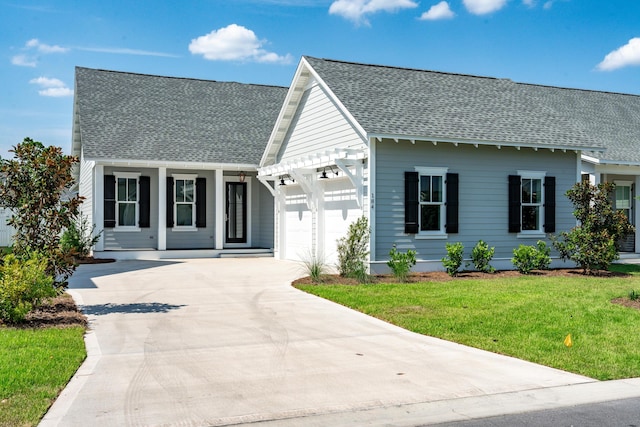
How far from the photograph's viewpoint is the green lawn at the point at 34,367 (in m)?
5.97

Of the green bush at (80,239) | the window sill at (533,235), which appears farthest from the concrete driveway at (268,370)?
the green bush at (80,239)

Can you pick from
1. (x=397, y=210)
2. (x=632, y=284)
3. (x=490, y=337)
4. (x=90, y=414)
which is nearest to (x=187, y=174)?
(x=397, y=210)

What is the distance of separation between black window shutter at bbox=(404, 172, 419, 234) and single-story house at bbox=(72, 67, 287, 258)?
27.1ft

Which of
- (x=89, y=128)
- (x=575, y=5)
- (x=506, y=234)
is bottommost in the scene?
(x=506, y=234)

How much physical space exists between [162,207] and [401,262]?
33.8 feet

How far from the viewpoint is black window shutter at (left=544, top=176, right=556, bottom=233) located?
19.0m

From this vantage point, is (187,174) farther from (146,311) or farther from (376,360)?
(376,360)

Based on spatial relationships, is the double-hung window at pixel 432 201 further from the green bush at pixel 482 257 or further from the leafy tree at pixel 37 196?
the leafy tree at pixel 37 196

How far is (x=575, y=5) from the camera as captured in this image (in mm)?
19609

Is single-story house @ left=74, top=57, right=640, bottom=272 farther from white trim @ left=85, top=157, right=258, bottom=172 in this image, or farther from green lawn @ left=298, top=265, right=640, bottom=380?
green lawn @ left=298, top=265, right=640, bottom=380

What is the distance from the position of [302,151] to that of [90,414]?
1605cm

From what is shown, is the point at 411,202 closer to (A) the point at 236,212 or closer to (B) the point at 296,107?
(B) the point at 296,107

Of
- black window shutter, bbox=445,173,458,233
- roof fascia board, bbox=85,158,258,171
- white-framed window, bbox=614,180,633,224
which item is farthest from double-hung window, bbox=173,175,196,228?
white-framed window, bbox=614,180,633,224

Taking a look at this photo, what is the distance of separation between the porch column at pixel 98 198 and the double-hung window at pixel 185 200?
2.83 m
